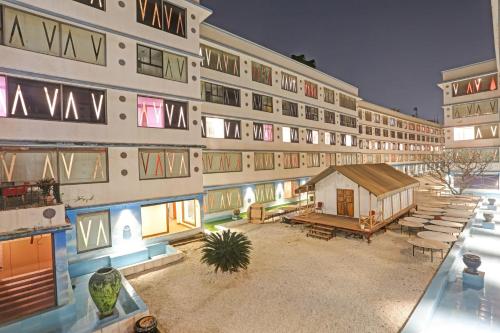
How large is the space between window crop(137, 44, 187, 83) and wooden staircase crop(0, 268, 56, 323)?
39.6ft

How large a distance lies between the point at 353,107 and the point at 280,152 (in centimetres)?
1995

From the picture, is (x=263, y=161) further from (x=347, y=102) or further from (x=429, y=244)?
(x=347, y=102)

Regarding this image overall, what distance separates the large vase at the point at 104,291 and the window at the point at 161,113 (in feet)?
31.8

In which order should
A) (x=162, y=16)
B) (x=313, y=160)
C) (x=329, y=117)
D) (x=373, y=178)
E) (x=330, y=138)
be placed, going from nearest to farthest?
(x=162, y=16), (x=373, y=178), (x=313, y=160), (x=329, y=117), (x=330, y=138)

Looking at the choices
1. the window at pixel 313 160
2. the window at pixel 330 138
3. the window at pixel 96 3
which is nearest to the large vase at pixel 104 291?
the window at pixel 96 3

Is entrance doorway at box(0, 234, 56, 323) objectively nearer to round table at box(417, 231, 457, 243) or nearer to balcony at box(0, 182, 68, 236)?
balcony at box(0, 182, 68, 236)

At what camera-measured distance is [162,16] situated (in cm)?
1733

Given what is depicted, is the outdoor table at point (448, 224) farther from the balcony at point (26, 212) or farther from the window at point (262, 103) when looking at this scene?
the balcony at point (26, 212)

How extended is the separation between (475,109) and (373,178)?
86.8 feet

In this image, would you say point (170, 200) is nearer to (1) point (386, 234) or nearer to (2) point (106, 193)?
(2) point (106, 193)

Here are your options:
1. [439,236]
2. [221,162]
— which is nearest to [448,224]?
[439,236]

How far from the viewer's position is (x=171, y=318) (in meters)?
9.53

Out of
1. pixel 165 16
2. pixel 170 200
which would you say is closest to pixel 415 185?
pixel 170 200

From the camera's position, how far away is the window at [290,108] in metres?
30.1
